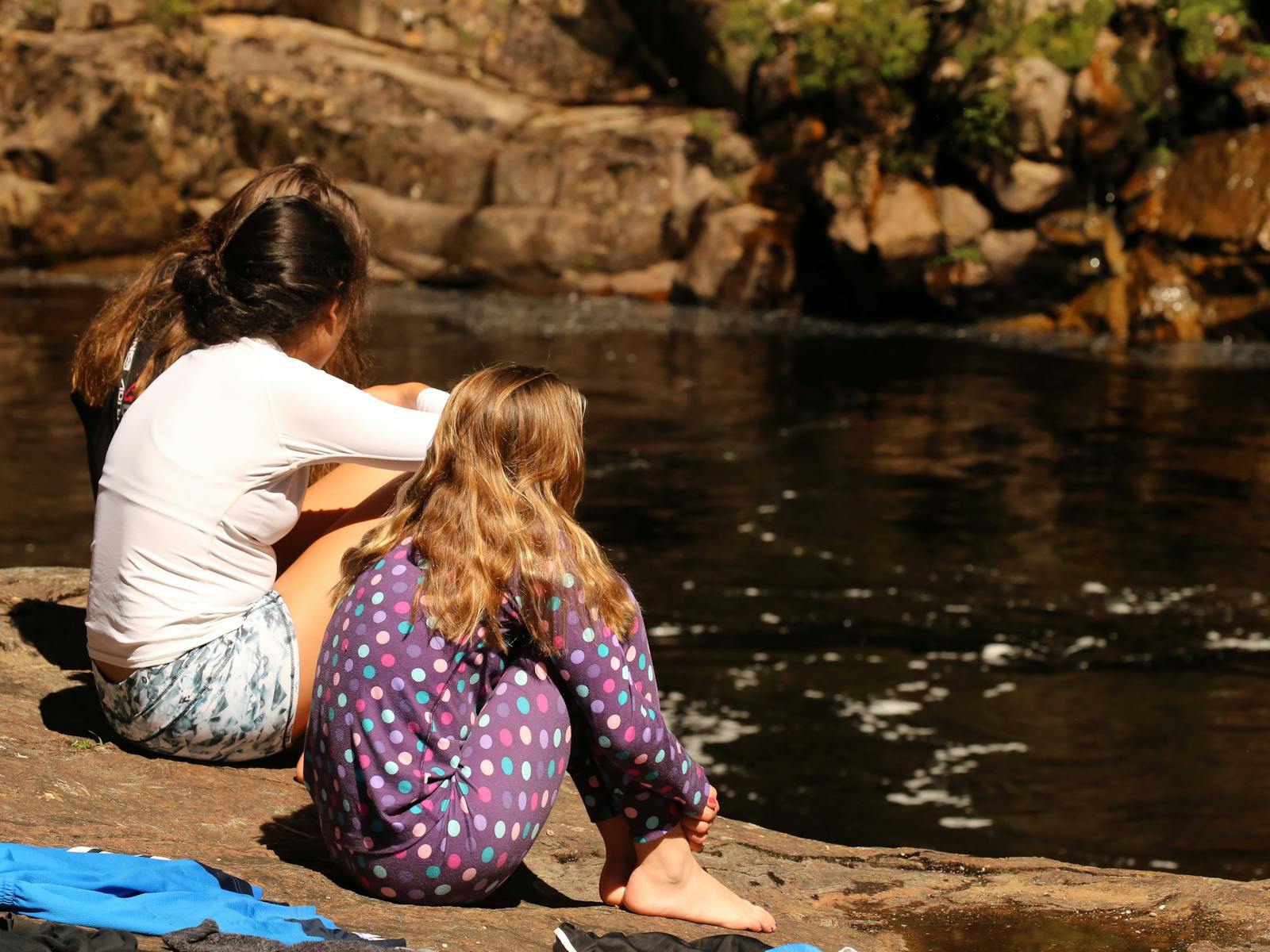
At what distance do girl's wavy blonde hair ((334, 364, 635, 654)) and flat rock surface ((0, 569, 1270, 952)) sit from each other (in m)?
0.61

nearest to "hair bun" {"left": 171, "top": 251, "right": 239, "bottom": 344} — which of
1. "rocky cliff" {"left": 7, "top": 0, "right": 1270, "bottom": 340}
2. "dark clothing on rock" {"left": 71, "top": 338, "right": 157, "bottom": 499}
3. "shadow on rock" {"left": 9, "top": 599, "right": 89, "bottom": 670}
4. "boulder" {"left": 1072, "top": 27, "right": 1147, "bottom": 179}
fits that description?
"dark clothing on rock" {"left": 71, "top": 338, "right": 157, "bottom": 499}

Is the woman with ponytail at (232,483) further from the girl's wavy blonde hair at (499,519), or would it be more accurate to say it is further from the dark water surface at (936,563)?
the dark water surface at (936,563)

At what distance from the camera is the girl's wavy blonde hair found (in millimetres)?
2713

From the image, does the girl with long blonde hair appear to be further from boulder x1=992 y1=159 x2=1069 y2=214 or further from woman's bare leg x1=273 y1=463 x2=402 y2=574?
boulder x1=992 y1=159 x2=1069 y2=214

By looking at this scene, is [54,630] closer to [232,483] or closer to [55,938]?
[232,483]

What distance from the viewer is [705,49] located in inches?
832

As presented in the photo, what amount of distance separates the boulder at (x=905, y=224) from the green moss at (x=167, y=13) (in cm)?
1074

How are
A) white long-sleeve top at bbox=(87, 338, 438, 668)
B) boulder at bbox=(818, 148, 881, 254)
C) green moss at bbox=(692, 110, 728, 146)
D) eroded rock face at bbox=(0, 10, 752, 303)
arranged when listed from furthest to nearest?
1. green moss at bbox=(692, 110, 728, 146)
2. eroded rock face at bbox=(0, 10, 752, 303)
3. boulder at bbox=(818, 148, 881, 254)
4. white long-sleeve top at bbox=(87, 338, 438, 668)

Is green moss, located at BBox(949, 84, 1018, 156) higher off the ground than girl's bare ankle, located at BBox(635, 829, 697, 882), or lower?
higher

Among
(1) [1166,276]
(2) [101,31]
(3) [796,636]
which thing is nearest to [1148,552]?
(3) [796,636]

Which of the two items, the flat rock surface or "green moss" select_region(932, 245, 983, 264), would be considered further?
"green moss" select_region(932, 245, 983, 264)

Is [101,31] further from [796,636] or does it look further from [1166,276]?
[796,636]

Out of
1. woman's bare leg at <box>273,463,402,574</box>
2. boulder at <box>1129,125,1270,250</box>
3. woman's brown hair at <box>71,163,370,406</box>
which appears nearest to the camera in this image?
woman's brown hair at <box>71,163,370,406</box>

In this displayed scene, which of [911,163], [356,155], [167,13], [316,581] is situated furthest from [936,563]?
[167,13]
